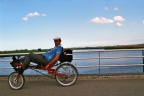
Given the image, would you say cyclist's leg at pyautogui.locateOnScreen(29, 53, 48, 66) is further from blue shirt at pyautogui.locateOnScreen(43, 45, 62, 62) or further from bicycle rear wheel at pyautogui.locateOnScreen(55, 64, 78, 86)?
bicycle rear wheel at pyautogui.locateOnScreen(55, 64, 78, 86)

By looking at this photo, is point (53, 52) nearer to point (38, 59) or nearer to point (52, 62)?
point (52, 62)

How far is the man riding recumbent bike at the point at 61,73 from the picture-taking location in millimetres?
7484

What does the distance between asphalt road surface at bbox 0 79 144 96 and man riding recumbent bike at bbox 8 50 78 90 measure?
18 cm

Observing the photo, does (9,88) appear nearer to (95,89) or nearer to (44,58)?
(44,58)

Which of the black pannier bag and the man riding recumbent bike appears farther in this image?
the black pannier bag

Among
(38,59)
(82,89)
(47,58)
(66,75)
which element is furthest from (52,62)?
(82,89)

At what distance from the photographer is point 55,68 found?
7.74m

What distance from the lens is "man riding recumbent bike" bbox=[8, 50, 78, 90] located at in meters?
7.48

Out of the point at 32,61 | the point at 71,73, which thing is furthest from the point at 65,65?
the point at 32,61

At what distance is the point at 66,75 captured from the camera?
7613 millimetres

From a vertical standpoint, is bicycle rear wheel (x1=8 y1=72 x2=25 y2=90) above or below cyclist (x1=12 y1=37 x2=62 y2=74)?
below

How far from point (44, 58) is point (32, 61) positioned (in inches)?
14.0

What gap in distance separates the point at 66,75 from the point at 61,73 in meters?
0.15

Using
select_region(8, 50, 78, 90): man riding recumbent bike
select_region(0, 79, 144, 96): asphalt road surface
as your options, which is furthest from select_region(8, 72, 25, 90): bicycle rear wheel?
select_region(0, 79, 144, 96): asphalt road surface
